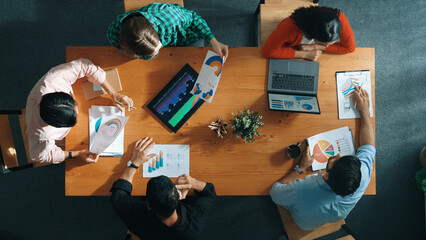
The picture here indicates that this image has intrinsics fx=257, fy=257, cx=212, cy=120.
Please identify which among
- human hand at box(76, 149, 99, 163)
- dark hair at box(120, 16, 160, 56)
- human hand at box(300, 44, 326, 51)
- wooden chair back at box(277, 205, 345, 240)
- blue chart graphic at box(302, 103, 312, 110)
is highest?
dark hair at box(120, 16, 160, 56)

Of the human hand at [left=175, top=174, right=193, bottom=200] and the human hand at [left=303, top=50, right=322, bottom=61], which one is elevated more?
the human hand at [left=303, top=50, right=322, bottom=61]

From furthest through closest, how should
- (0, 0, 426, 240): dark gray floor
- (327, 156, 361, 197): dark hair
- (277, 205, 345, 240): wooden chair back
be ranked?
(0, 0, 426, 240): dark gray floor < (277, 205, 345, 240): wooden chair back < (327, 156, 361, 197): dark hair

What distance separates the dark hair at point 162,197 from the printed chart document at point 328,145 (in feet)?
3.00

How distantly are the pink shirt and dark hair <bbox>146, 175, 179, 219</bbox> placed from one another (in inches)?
26.7

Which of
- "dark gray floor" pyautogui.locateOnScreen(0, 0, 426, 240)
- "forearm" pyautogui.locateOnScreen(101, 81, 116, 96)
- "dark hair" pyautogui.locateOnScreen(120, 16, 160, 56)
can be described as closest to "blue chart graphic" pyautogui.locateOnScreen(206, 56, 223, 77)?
"dark hair" pyautogui.locateOnScreen(120, 16, 160, 56)

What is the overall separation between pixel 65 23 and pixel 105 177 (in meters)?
1.62

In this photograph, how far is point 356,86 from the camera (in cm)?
165

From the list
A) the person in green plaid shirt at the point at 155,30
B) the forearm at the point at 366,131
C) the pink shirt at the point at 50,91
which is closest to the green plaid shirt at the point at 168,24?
the person in green plaid shirt at the point at 155,30

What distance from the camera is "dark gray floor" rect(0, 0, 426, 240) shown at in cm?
229

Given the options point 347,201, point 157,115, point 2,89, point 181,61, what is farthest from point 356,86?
point 2,89

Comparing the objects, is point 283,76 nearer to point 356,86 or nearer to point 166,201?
point 356,86

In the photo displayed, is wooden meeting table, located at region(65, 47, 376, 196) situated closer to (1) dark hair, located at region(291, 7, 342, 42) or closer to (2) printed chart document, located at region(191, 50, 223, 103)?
(2) printed chart document, located at region(191, 50, 223, 103)

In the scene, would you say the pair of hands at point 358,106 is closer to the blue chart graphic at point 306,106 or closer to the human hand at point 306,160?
the human hand at point 306,160

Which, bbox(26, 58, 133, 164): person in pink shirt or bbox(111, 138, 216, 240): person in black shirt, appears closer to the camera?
bbox(111, 138, 216, 240): person in black shirt
